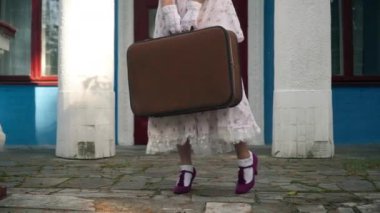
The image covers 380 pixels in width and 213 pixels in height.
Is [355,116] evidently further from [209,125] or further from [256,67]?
[209,125]

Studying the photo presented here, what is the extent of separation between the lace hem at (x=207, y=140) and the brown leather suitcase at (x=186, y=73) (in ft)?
0.74

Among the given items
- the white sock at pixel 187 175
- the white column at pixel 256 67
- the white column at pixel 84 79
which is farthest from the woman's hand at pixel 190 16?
the white column at pixel 256 67

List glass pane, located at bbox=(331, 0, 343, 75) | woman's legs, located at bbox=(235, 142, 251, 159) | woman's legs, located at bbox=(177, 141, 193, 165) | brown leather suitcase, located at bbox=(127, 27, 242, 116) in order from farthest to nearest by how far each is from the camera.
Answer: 1. glass pane, located at bbox=(331, 0, 343, 75)
2. woman's legs, located at bbox=(177, 141, 193, 165)
3. woman's legs, located at bbox=(235, 142, 251, 159)
4. brown leather suitcase, located at bbox=(127, 27, 242, 116)

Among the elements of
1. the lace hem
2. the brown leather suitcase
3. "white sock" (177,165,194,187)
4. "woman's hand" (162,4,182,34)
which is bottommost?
"white sock" (177,165,194,187)

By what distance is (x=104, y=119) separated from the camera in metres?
5.70

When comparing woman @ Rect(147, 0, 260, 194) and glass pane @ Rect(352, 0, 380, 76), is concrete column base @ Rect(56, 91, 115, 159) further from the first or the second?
glass pane @ Rect(352, 0, 380, 76)

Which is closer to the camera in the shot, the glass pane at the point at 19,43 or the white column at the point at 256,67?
the white column at the point at 256,67

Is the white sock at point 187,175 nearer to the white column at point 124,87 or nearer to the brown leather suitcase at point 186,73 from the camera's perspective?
the brown leather suitcase at point 186,73

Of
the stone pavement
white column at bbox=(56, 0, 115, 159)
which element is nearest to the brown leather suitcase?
the stone pavement

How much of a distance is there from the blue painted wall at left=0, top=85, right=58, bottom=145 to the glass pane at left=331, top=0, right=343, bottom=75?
409cm

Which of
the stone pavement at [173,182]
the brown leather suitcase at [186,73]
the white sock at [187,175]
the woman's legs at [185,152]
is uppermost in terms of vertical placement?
the brown leather suitcase at [186,73]

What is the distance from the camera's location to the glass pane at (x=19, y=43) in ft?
24.7

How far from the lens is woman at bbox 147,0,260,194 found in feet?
10.6

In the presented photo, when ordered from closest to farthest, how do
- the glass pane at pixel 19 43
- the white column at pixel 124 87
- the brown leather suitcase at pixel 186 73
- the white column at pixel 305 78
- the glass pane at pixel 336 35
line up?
1. the brown leather suitcase at pixel 186 73
2. the white column at pixel 305 78
3. the white column at pixel 124 87
4. the glass pane at pixel 336 35
5. the glass pane at pixel 19 43
